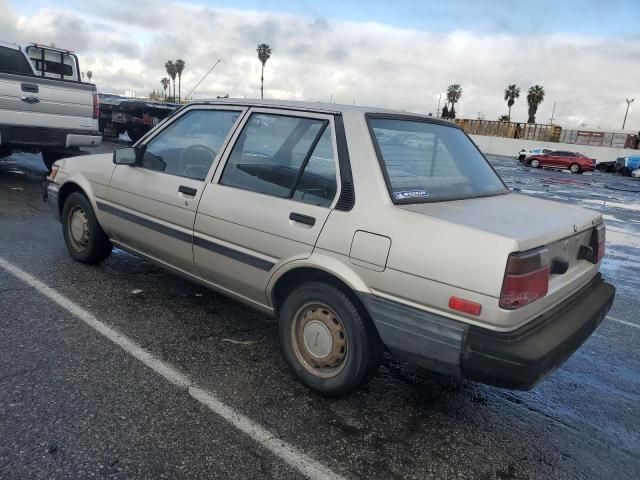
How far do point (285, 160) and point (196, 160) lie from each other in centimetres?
86

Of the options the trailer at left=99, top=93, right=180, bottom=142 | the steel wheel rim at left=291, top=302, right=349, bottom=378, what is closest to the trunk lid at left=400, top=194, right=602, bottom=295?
the steel wheel rim at left=291, top=302, right=349, bottom=378

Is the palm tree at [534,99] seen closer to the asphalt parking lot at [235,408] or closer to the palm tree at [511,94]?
the palm tree at [511,94]

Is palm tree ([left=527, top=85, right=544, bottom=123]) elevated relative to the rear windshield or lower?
elevated

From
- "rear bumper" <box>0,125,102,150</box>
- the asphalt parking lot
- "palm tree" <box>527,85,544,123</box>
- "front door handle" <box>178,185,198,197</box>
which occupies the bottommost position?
the asphalt parking lot

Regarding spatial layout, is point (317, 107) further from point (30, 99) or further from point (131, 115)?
point (131, 115)

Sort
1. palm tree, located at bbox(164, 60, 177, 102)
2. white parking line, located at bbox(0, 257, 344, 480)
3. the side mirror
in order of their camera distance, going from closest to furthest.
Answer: white parking line, located at bbox(0, 257, 344, 480), the side mirror, palm tree, located at bbox(164, 60, 177, 102)

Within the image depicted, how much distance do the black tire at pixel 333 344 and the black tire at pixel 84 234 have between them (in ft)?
7.52

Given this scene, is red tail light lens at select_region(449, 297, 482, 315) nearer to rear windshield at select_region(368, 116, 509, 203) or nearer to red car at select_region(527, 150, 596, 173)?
rear windshield at select_region(368, 116, 509, 203)

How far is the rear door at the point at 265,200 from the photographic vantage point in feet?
9.54

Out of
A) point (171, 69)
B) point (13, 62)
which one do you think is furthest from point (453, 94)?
point (13, 62)

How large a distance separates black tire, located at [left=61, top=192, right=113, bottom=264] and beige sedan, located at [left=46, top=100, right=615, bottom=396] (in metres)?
0.61

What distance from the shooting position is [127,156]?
13.0 ft

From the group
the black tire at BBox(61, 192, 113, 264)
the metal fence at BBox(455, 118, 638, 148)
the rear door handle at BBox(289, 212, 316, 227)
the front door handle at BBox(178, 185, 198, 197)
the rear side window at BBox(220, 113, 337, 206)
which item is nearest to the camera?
the rear door handle at BBox(289, 212, 316, 227)

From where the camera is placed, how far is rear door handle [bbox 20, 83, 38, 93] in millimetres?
7434
